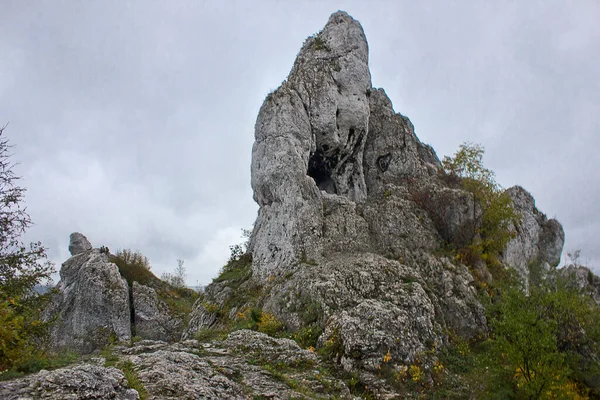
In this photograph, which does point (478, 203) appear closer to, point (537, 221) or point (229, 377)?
point (537, 221)

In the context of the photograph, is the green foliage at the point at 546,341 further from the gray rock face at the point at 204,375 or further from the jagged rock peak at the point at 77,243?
the jagged rock peak at the point at 77,243

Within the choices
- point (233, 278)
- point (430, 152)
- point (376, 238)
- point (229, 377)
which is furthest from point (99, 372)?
point (430, 152)

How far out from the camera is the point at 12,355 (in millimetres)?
9664

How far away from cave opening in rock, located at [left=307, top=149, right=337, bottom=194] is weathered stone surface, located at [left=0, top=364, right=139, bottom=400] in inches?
930

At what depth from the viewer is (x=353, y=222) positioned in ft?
83.5

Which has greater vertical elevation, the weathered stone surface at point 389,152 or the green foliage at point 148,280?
the weathered stone surface at point 389,152

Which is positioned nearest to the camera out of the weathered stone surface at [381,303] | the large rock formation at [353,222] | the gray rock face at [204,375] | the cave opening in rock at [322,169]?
the gray rock face at [204,375]

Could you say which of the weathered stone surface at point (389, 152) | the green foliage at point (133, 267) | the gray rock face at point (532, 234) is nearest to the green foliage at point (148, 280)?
the green foliage at point (133, 267)

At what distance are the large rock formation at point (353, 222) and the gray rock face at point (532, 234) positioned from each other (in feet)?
1.01

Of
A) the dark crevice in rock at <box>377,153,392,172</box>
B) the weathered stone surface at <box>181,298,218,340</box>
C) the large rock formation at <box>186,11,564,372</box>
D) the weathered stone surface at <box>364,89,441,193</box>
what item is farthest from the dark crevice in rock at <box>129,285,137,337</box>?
the dark crevice in rock at <box>377,153,392,172</box>

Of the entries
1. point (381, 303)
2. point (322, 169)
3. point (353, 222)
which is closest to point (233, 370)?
point (381, 303)

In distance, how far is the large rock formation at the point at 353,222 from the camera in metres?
18.5

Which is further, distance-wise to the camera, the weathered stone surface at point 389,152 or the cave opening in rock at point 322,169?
the weathered stone surface at point 389,152

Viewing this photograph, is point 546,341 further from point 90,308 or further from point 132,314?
point 90,308
